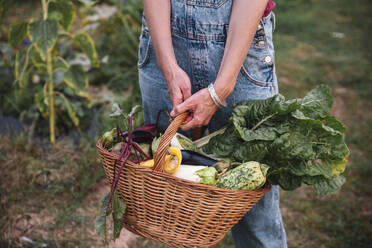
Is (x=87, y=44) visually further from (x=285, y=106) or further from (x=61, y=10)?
(x=285, y=106)

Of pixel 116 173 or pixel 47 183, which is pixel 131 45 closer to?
pixel 47 183

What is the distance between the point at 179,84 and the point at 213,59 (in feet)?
0.62

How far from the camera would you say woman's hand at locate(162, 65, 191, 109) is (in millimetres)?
1468

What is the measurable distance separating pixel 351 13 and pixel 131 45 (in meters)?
6.80

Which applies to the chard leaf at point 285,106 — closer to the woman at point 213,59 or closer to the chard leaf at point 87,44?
the woman at point 213,59

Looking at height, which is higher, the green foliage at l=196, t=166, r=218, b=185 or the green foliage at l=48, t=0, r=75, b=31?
the green foliage at l=48, t=0, r=75, b=31

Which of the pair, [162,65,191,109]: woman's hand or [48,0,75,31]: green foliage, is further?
[48,0,75,31]: green foliage

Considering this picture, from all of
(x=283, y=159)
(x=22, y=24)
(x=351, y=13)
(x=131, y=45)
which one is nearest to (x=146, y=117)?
(x=283, y=159)

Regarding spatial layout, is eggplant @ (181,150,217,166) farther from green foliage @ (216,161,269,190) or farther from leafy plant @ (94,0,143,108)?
leafy plant @ (94,0,143,108)

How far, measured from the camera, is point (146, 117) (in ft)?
6.03

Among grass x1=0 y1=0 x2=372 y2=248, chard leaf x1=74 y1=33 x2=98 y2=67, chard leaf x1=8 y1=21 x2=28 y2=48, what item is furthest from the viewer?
chard leaf x1=74 y1=33 x2=98 y2=67

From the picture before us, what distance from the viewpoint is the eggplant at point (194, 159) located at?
1.40 metres

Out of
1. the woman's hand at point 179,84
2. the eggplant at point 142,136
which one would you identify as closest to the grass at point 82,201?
the eggplant at point 142,136

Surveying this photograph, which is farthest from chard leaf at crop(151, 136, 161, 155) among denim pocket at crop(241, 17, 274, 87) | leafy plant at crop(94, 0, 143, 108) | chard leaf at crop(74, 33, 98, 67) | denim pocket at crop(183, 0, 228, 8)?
leafy plant at crop(94, 0, 143, 108)
